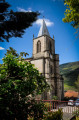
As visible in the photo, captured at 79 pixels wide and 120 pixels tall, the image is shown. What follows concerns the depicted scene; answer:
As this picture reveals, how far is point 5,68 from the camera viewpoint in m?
3.38

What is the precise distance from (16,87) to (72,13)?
4.23m

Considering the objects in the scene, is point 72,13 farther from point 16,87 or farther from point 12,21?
point 16,87

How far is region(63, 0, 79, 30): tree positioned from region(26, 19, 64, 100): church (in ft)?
55.3

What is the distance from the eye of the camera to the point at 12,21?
365 centimetres

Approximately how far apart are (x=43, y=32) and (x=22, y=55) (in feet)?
77.7

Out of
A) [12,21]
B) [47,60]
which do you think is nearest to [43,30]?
[47,60]

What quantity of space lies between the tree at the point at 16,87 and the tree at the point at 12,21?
1006 mm

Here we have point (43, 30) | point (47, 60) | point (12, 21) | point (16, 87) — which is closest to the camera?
point (16, 87)

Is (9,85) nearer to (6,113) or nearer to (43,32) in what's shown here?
(6,113)

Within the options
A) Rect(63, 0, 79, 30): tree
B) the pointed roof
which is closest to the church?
the pointed roof

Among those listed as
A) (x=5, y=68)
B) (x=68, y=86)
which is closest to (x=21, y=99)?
(x=5, y=68)

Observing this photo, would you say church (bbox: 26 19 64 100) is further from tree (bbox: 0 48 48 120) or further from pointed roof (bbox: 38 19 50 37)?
tree (bbox: 0 48 48 120)

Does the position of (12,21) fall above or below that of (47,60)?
below

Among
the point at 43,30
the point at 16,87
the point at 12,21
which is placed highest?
the point at 43,30
